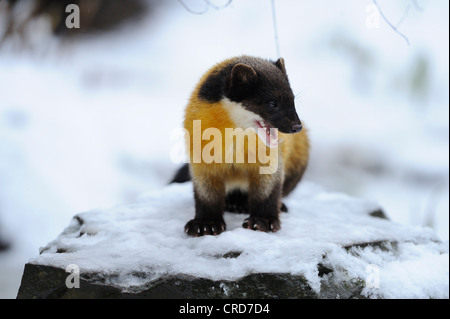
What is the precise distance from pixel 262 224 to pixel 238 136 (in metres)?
0.54

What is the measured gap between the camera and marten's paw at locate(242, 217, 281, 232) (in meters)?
3.11

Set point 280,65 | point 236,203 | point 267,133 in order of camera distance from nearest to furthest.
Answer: point 267,133 → point 280,65 → point 236,203

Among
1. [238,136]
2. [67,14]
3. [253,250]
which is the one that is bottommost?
[253,250]

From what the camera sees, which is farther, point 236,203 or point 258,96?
point 236,203

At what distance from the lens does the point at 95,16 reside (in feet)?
20.6

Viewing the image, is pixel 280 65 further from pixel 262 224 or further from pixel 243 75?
pixel 262 224

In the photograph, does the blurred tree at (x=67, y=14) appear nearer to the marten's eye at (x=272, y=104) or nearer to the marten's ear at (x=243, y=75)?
the marten's ear at (x=243, y=75)

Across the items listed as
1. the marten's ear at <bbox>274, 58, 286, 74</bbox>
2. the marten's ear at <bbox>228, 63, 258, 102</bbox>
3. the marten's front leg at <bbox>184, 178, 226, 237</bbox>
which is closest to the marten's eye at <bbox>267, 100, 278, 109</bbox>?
the marten's ear at <bbox>228, 63, 258, 102</bbox>

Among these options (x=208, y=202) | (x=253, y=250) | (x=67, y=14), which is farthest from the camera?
Result: (x=67, y=14)

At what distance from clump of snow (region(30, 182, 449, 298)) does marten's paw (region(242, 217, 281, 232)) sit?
6 cm

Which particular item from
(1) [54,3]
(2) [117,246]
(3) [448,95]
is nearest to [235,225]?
(2) [117,246]

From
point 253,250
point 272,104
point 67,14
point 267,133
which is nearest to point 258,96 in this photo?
point 272,104

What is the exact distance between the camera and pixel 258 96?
284 centimetres
